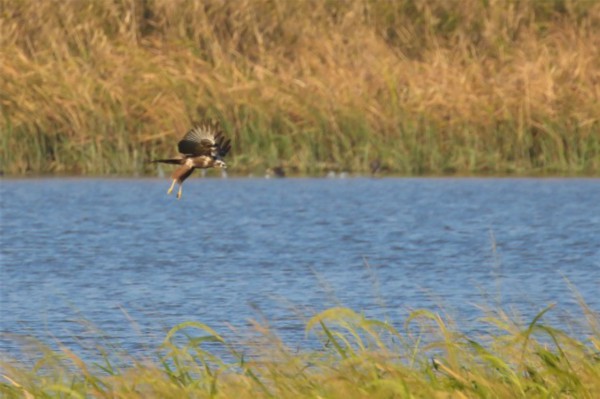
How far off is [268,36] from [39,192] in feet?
19.6

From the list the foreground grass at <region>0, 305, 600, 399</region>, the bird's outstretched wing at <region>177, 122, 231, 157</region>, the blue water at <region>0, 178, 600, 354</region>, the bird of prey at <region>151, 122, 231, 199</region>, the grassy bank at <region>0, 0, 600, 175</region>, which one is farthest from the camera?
the grassy bank at <region>0, 0, 600, 175</region>

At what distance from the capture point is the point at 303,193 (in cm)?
2189

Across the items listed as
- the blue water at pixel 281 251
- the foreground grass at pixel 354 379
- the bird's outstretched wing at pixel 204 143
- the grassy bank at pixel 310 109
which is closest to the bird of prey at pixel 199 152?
the bird's outstretched wing at pixel 204 143

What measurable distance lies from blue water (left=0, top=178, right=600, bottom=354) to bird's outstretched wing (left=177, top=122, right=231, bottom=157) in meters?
0.96

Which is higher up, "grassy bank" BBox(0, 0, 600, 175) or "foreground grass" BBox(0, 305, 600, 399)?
"grassy bank" BBox(0, 0, 600, 175)

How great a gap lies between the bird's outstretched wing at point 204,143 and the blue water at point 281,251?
96cm

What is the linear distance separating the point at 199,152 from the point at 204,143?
14 centimetres

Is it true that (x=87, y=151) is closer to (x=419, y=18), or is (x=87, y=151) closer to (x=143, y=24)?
(x=143, y=24)

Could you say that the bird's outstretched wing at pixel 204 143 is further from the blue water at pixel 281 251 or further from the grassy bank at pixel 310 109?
the grassy bank at pixel 310 109

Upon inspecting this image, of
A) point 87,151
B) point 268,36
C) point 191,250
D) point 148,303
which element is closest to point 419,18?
point 268,36

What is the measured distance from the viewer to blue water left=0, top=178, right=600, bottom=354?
11922mm

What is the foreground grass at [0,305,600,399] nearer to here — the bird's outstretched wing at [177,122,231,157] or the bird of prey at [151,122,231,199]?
the bird of prey at [151,122,231,199]

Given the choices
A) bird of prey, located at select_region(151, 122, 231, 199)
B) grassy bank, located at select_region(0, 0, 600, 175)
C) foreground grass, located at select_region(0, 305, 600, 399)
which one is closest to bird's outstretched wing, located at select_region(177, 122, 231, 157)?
bird of prey, located at select_region(151, 122, 231, 199)

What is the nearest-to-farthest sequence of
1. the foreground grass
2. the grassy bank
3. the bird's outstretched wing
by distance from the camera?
the foreground grass → the bird's outstretched wing → the grassy bank
